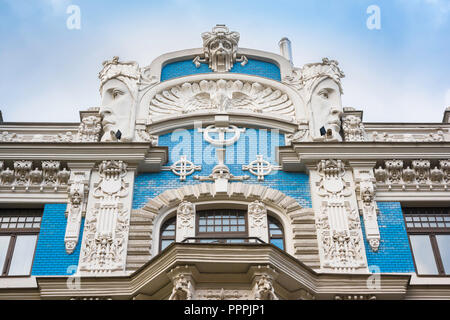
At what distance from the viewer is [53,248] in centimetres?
1773

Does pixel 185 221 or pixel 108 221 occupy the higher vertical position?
pixel 185 221

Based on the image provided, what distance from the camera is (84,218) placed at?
18.3m

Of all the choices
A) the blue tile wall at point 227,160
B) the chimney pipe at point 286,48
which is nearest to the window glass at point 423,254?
the blue tile wall at point 227,160

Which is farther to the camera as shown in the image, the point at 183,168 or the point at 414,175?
the point at 183,168

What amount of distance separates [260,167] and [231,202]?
59.6 inches

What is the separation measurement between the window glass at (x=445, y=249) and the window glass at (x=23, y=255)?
34.7ft

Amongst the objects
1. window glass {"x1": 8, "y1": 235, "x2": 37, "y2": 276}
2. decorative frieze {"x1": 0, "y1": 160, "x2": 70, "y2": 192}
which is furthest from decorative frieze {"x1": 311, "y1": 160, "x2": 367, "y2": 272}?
window glass {"x1": 8, "y1": 235, "x2": 37, "y2": 276}

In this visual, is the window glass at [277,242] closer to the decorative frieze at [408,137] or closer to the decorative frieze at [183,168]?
the decorative frieze at [183,168]

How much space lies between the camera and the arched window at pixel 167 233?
1825 centimetres

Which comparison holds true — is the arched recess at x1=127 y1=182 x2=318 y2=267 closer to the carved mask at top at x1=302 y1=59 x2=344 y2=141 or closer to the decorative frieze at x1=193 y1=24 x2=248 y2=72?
the carved mask at top at x1=302 y1=59 x2=344 y2=141

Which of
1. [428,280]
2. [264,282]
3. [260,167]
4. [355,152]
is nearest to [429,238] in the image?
[428,280]

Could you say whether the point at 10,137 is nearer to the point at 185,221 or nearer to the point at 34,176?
the point at 34,176

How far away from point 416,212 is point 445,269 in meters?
1.97

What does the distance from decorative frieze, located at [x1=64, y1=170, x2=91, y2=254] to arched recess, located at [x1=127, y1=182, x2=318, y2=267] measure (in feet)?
4.75
